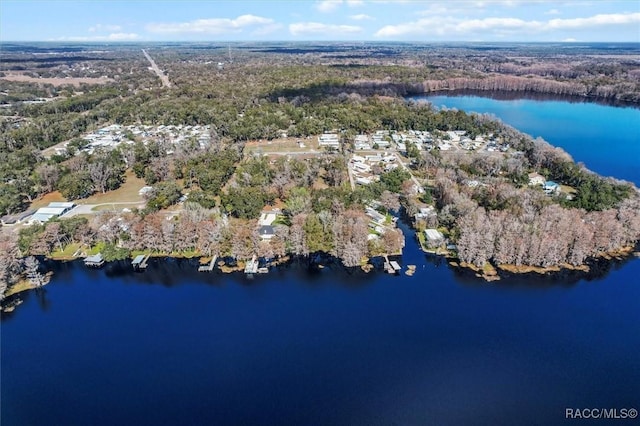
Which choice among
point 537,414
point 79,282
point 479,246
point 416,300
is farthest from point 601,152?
point 79,282

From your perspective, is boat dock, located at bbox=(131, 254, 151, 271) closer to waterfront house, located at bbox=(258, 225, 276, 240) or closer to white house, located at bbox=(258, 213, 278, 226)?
waterfront house, located at bbox=(258, 225, 276, 240)

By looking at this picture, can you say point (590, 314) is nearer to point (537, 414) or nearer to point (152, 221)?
point (537, 414)

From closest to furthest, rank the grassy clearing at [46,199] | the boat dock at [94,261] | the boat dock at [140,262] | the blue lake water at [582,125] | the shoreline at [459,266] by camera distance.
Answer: the shoreline at [459,266]
the boat dock at [140,262]
the boat dock at [94,261]
the grassy clearing at [46,199]
the blue lake water at [582,125]

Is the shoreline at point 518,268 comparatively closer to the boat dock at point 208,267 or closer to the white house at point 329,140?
the boat dock at point 208,267

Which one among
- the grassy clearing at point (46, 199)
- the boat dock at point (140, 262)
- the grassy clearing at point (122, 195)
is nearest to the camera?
the boat dock at point (140, 262)

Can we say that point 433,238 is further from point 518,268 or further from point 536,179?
point 536,179

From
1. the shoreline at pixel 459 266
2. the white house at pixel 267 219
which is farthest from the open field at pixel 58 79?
the shoreline at pixel 459 266

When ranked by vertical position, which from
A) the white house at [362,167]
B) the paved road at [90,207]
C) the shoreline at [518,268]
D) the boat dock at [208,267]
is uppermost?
the white house at [362,167]
